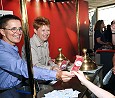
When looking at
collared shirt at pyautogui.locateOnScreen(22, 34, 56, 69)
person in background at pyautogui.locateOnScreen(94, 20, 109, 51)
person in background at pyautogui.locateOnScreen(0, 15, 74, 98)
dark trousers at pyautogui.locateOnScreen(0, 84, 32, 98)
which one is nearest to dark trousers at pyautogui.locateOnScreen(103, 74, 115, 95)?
collared shirt at pyautogui.locateOnScreen(22, 34, 56, 69)

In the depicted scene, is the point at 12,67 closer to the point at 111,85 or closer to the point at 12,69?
the point at 12,69

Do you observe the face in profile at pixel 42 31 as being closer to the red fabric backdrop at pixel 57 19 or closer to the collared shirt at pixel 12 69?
the collared shirt at pixel 12 69

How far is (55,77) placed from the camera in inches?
55.8

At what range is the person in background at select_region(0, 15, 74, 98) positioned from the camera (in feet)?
4.59

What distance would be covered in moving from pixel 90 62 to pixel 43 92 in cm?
75

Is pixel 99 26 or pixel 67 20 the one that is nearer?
pixel 99 26

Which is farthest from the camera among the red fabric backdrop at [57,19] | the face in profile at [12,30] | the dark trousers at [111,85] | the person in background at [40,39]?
the red fabric backdrop at [57,19]

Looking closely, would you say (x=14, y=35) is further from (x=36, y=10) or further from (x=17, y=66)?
(x=36, y=10)

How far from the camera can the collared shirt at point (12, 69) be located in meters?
1.36

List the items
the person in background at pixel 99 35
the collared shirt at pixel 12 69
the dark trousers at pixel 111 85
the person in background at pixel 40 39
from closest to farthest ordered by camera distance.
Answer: the collared shirt at pixel 12 69 → the person in background at pixel 40 39 → the dark trousers at pixel 111 85 → the person in background at pixel 99 35

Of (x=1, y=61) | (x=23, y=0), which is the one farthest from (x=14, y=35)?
(x=23, y=0)

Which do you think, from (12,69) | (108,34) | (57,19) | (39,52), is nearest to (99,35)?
(108,34)

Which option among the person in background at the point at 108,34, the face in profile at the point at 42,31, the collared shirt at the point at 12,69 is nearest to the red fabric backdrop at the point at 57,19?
the person in background at the point at 108,34

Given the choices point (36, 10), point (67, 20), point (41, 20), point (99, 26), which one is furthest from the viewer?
point (67, 20)
